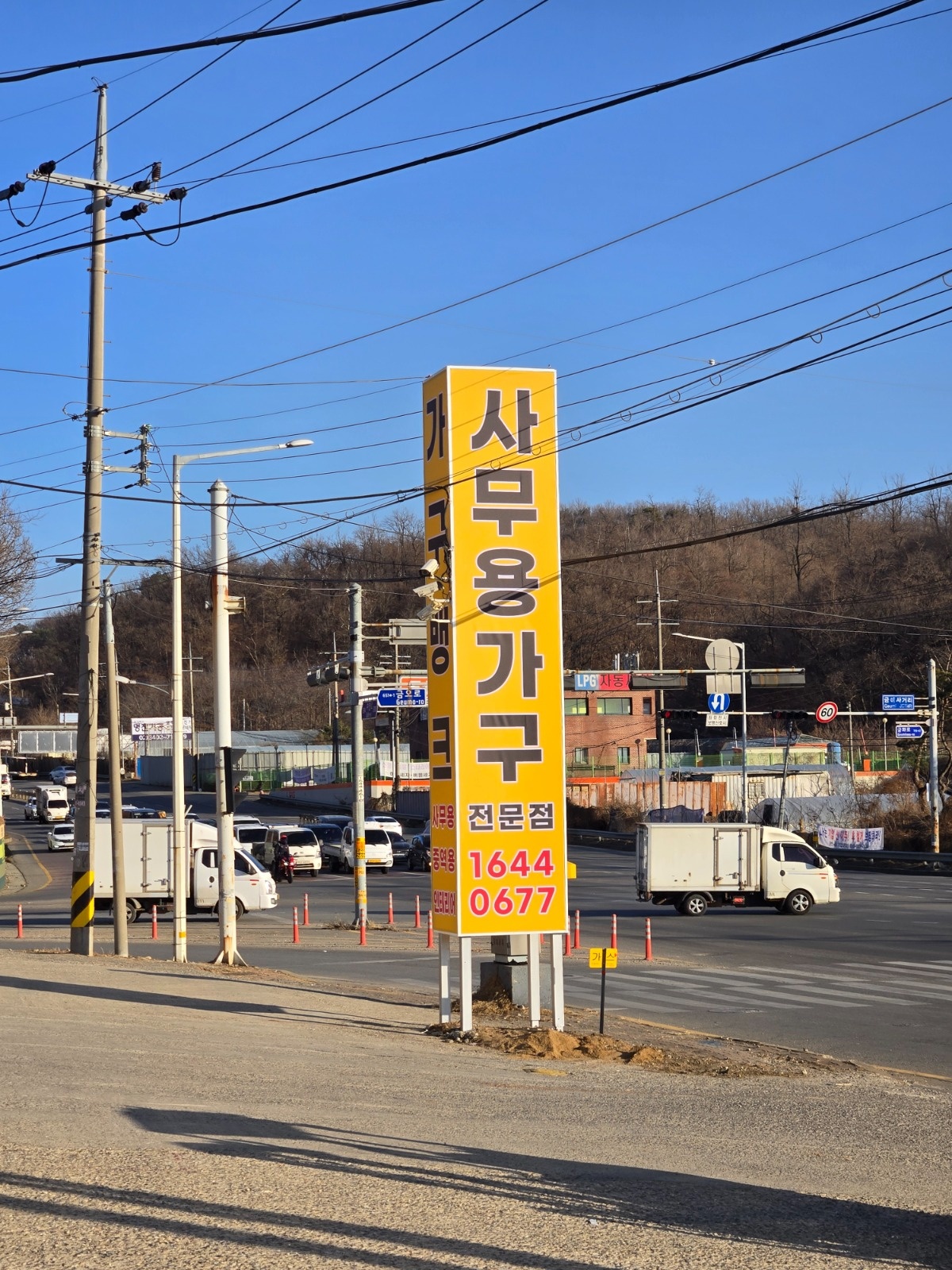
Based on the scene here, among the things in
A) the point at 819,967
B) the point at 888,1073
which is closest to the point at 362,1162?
the point at 888,1073

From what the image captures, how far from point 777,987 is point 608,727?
70135mm

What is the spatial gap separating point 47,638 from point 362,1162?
5175 inches

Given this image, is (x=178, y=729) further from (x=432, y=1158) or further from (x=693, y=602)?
(x=693, y=602)

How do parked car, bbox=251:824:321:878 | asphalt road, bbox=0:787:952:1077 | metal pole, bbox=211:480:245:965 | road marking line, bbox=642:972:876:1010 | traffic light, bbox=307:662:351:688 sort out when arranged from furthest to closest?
parked car, bbox=251:824:321:878 < traffic light, bbox=307:662:351:688 < metal pole, bbox=211:480:245:965 < road marking line, bbox=642:972:876:1010 < asphalt road, bbox=0:787:952:1077

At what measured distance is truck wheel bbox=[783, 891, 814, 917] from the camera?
36.2 m

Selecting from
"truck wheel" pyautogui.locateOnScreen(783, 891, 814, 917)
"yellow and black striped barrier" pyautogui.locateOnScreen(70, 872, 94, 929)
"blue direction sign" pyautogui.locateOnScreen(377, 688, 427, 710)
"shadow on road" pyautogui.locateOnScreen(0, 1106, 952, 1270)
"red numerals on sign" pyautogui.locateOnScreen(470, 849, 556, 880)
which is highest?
"blue direction sign" pyautogui.locateOnScreen(377, 688, 427, 710)

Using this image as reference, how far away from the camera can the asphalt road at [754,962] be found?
59.9 feet

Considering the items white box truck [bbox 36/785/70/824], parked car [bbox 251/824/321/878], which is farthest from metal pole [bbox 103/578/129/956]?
white box truck [bbox 36/785/70/824]

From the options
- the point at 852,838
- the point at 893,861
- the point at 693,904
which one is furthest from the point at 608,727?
the point at 693,904

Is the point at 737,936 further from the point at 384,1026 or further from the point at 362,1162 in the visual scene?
the point at 362,1162

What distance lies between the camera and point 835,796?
63750mm

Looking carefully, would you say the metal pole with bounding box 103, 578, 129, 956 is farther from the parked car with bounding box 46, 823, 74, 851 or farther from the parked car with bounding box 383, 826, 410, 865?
the parked car with bounding box 46, 823, 74, 851

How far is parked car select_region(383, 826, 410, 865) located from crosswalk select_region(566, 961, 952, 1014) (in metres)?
33.4

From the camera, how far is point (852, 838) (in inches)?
2313
